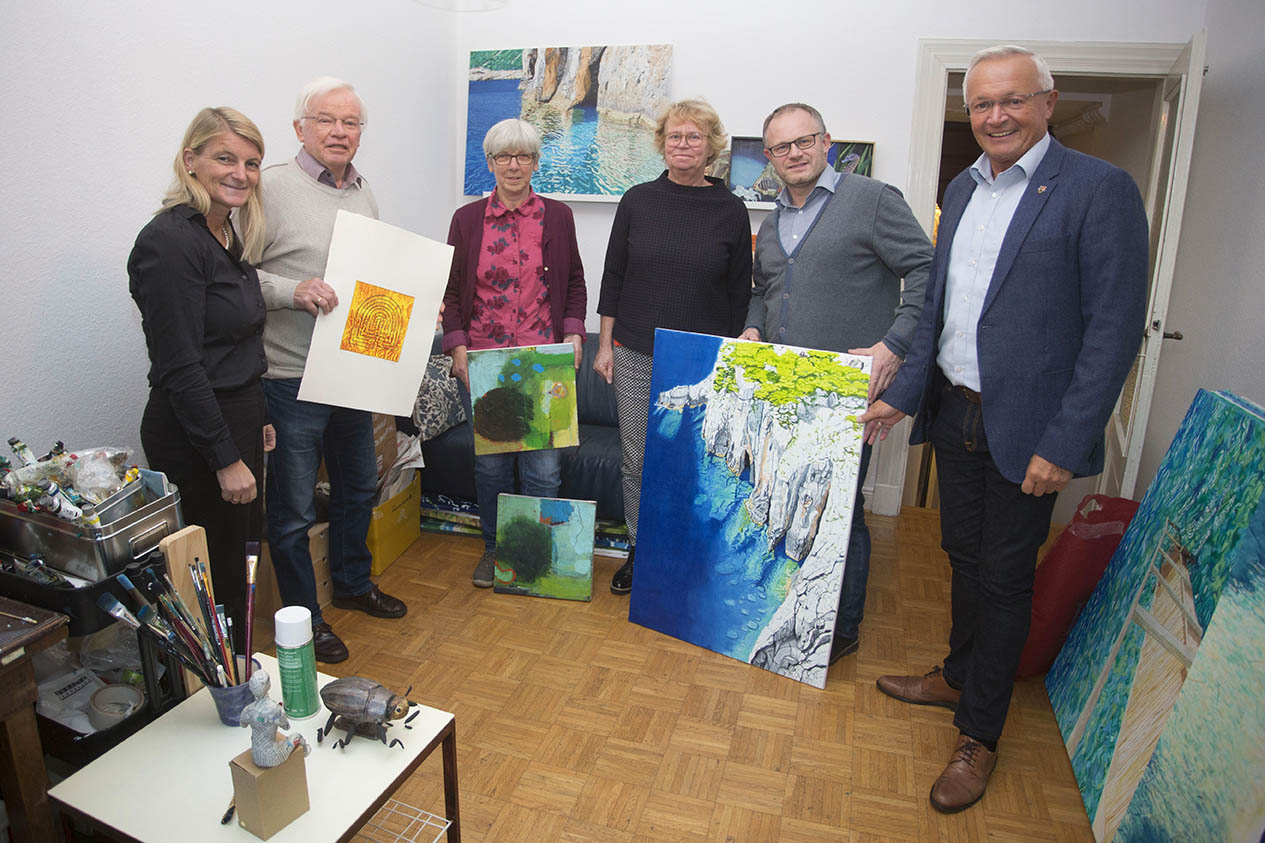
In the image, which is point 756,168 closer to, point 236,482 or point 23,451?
point 236,482

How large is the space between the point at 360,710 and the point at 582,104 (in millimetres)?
3085

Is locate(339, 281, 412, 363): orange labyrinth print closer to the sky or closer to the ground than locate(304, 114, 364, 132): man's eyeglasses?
closer to the ground

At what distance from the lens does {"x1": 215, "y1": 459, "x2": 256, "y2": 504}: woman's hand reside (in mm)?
1773

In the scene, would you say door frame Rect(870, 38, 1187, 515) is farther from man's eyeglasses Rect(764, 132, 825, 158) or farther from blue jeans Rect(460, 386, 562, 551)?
blue jeans Rect(460, 386, 562, 551)

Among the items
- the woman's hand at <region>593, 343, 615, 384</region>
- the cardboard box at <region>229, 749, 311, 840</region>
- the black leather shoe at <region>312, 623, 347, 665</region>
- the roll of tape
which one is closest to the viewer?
the cardboard box at <region>229, 749, 311, 840</region>

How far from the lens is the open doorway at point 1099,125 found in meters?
3.47

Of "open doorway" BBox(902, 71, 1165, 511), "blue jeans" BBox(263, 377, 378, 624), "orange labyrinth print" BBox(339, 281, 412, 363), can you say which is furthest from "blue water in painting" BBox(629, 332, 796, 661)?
"open doorway" BBox(902, 71, 1165, 511)

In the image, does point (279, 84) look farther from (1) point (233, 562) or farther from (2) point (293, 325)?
Result: (1) point (233, 562)

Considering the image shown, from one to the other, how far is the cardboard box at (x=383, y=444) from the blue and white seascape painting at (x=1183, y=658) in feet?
7.43

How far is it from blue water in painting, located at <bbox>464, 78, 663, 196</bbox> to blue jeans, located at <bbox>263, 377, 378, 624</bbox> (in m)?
1.81

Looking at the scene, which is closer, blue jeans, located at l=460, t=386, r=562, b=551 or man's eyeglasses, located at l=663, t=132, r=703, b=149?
man's eyeglasses, located at l=663, t=132, r=703, b=149

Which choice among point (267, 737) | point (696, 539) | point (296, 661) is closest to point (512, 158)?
point (696, 539)

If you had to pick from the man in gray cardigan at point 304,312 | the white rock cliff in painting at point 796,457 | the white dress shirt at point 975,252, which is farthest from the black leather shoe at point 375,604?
the white dress shirt at point 975,252

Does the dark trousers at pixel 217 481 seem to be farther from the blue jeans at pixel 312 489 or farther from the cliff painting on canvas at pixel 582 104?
the cliff painting on canvas at pixel 582 104
